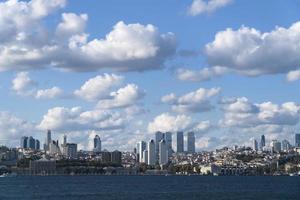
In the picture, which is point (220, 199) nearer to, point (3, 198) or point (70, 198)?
point (70, 198)

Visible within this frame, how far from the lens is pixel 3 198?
380 feet

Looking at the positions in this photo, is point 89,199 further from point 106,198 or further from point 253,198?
point 253,198

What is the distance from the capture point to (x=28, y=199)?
112 m

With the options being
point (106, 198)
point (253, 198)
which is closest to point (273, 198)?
point (253, 198)

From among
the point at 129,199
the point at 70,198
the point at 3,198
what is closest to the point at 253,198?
the point at 129,199

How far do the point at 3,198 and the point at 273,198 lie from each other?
45313 mm

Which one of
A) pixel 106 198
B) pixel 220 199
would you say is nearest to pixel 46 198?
pixel 106 198

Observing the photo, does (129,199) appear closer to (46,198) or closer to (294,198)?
(46,198)

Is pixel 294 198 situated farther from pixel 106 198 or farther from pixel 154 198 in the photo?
pixel 106 198

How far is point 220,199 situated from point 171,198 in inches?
359

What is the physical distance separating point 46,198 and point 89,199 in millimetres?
9725

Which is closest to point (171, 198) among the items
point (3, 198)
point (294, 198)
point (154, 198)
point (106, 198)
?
point (154, 198)

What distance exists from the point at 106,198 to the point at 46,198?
11.4 metres

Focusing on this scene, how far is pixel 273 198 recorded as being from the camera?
11369cm
